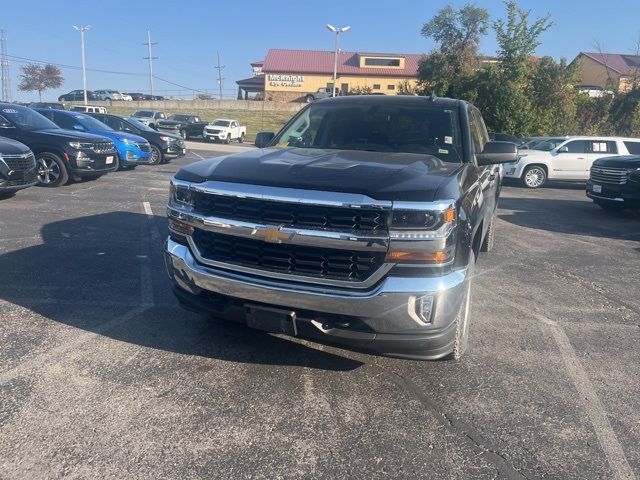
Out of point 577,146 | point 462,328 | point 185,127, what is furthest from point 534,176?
point 185,127

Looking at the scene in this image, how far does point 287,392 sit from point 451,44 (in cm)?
4130

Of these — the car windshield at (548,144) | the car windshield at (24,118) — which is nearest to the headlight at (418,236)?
the car windshield at (24,118)

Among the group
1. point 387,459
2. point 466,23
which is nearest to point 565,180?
point 387,459

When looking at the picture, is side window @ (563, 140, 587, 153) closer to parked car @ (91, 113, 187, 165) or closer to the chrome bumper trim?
parked car @ (91, 113, 187, 165)

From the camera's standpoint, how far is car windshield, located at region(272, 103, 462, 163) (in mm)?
4520

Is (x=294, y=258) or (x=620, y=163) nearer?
(x=294, y=258)

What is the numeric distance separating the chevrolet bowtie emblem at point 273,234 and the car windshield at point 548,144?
15898 millimetres

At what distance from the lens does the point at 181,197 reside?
357 cm

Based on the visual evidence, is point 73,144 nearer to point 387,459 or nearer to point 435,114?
point 435,114

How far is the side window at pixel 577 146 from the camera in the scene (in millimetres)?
16734

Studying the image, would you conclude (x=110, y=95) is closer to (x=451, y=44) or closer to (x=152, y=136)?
(x=451, y=44)

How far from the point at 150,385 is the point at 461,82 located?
28.5 metres

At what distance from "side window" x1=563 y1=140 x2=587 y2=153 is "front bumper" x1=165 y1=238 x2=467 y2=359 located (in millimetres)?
15497

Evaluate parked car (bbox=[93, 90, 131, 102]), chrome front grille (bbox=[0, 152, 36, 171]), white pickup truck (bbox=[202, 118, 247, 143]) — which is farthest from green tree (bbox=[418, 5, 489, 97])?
parked car (bbox=[93, 90, 131, 102])
